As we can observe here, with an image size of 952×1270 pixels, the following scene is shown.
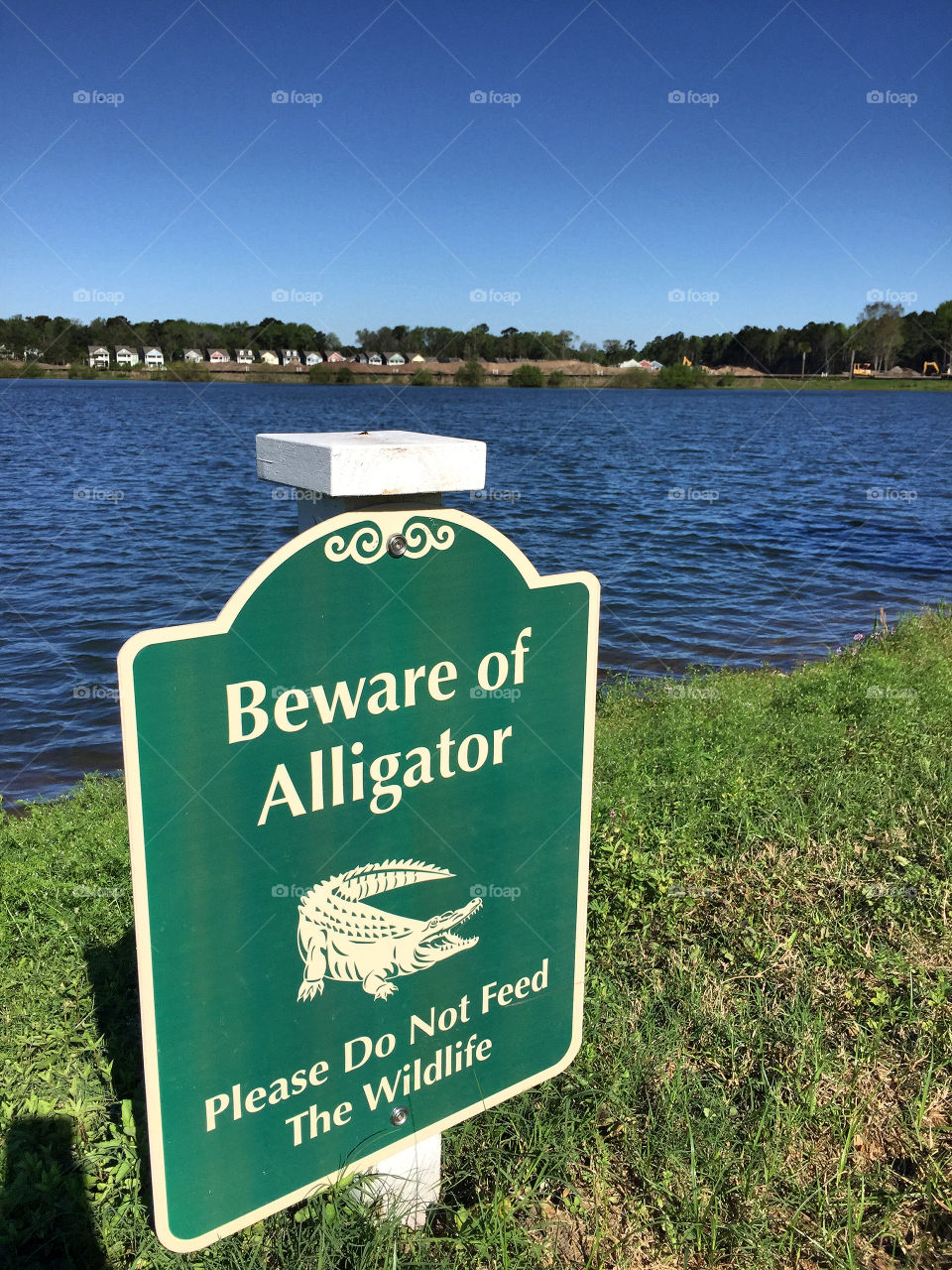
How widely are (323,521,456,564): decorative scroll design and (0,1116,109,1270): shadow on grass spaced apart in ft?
6.50

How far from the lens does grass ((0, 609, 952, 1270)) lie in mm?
2488

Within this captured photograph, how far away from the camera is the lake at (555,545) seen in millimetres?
12148

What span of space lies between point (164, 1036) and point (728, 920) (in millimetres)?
2445

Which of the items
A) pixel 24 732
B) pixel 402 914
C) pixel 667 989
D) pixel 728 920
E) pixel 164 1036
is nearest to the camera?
pixel 164 1036

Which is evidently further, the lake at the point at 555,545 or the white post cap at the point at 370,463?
the lake at the point at 555,545

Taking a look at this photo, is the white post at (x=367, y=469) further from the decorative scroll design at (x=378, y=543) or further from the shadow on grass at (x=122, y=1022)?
the shadow on grass at (x=122, y=1022)

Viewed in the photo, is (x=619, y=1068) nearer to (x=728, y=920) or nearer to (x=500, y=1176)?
(x=500, y=1176)

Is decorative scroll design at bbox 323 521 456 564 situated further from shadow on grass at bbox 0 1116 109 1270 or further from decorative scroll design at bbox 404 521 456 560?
shadow on grass at bbox 0 1116 109 1270

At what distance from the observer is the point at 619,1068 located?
2979mm

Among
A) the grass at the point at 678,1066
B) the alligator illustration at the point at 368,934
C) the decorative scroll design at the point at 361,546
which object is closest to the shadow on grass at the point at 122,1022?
the grass at the point at 678,1066

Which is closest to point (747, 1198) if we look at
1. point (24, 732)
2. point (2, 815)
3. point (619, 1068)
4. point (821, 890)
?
point (619, 1068)

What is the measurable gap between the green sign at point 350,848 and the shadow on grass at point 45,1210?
0.73m

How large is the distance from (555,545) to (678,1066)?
16.4 meters

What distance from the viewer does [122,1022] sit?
347cm
